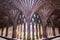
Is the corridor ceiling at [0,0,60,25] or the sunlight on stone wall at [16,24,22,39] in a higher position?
the corridor ceiling at [0,0,60,25]

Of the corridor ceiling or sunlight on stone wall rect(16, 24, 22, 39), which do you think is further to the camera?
sunlight on stone wall rect(16, 24, 22, 39)

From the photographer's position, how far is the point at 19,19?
43.0 feet

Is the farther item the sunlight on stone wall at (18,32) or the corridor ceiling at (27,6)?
the sunlight on stone wall at (18,32)

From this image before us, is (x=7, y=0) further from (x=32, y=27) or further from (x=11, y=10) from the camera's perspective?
(x=32, y=27)

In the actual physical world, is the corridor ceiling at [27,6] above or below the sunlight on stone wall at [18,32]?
above

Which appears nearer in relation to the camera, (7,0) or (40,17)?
(7,0)

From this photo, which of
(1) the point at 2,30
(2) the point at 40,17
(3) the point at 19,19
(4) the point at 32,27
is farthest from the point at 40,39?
(1) the point at 2,30

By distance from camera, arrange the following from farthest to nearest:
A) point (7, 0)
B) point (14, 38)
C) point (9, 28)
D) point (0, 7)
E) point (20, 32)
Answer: point (9, 28), point (20, 32), point (14, 38), point (0, 7), point (7, 0)

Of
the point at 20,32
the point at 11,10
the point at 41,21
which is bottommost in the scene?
the point at 20,32

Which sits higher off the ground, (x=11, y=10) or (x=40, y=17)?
(x=11, y=10)

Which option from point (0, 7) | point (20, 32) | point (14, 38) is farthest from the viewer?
point (20, 32)

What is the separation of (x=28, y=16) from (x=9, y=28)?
592 cm

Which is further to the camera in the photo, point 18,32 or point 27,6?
point 18,32

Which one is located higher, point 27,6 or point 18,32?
point 27,6
